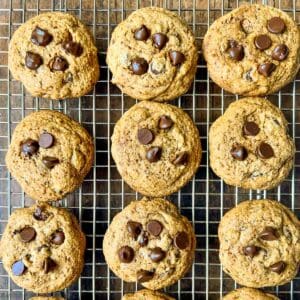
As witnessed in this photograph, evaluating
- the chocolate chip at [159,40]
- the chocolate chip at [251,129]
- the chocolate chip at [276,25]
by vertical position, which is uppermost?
the chocolate chip at [276,25]

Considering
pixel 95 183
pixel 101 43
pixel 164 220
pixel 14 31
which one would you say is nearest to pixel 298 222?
pixel 164 220

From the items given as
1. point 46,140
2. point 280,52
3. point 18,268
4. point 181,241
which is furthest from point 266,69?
point 18,268

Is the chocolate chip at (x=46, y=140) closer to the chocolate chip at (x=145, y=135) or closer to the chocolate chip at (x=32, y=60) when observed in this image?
the chocolate chip at (x=32, y=60)

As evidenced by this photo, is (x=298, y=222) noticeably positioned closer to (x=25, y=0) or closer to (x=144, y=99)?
(x=144, y=99)

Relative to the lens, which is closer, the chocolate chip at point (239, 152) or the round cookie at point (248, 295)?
the chocolate chip at point (239, 152)

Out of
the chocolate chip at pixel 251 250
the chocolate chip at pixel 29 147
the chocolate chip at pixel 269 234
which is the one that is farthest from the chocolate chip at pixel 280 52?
the chocolate chip at pixel 29 147

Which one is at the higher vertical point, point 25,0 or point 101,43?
point 25,0

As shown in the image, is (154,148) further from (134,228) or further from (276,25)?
(276,25)
